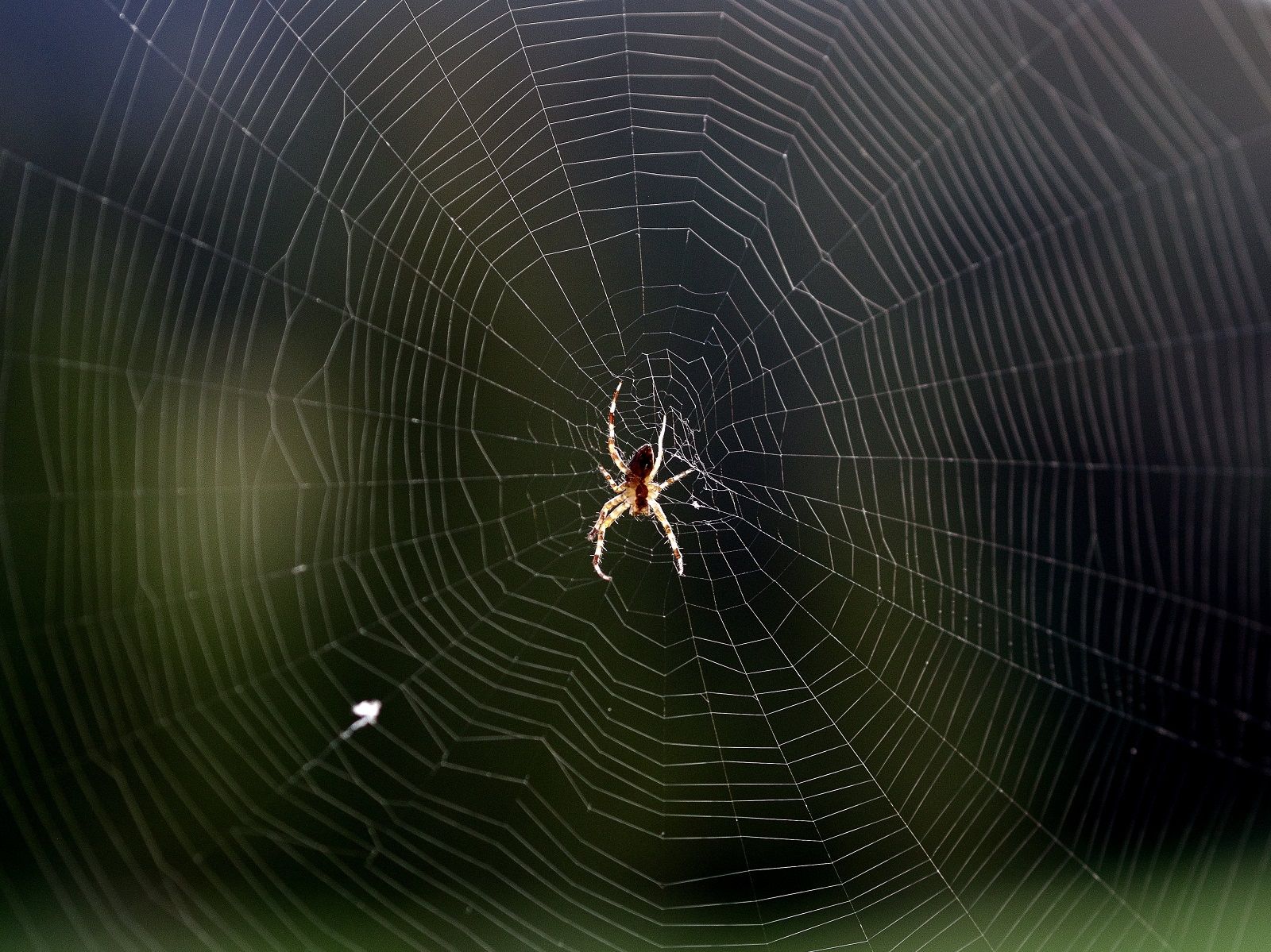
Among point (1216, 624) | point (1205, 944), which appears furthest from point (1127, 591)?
point (1205, 944)

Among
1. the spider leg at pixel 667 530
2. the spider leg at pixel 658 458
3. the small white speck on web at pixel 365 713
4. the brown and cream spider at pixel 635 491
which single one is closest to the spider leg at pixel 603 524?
the brown and cream spider at pixel 635 491

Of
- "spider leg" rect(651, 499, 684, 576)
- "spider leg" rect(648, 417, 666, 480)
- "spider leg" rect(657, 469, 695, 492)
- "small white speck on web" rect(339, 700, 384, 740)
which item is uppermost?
"spider leg" rect(648, 417, 666, 480)

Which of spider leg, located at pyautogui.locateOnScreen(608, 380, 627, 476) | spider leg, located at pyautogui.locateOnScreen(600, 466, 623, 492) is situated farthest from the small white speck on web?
spider leg, located at pyautogui.locateOnScreen(608, 380, 627, 476)

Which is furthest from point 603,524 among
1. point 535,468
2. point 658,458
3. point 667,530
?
point 535,468

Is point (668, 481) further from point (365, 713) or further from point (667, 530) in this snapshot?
point (365, 713)

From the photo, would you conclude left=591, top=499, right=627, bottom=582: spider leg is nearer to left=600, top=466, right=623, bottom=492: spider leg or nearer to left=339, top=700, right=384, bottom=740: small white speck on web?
left=600, top=466, right=623, bottom=492: spider leg

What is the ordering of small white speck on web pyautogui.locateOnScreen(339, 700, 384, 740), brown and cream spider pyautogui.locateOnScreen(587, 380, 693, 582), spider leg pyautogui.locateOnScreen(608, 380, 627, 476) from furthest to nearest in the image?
spider leg pyautogui.locateOnScreen(608, 380, 627, 476) < brown and cream spider pyautogui.locateOnScreen(587, 380, 693, 582) < small white speck on web pyautogui.locateOnScreen(339, 700, 384, 740)
